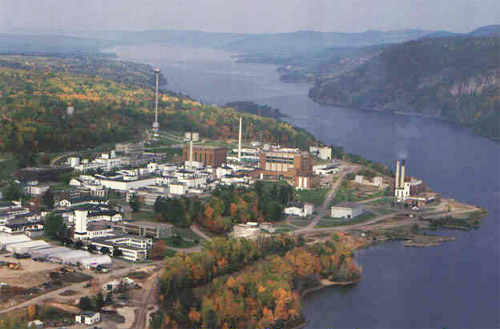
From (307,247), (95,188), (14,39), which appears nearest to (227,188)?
(95,188)

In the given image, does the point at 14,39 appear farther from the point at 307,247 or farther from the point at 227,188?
the point at 307,247

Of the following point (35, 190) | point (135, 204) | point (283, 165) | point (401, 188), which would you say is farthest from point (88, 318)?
point (283, 165)

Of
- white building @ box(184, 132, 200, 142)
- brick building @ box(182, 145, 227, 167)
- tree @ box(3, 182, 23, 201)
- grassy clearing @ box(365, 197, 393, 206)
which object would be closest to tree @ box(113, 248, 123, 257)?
tree @ box(3, 182, 23, 201)

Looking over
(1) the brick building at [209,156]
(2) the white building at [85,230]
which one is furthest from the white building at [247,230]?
(1) the brick building at [209,156]

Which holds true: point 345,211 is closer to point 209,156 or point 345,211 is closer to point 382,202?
point 382,202

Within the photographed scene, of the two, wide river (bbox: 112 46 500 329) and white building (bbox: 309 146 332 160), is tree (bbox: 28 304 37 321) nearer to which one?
wide river (bbox: 112 46 500 329)
